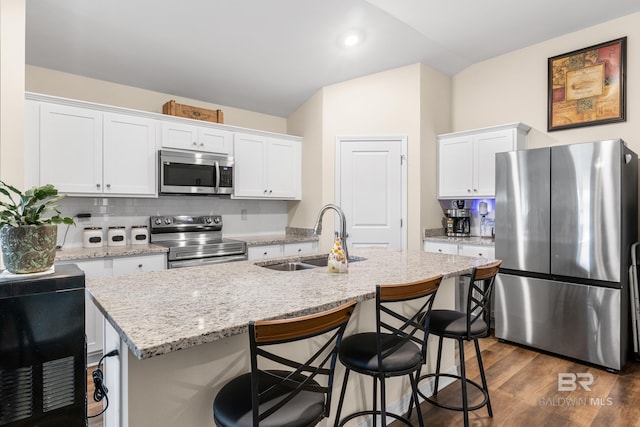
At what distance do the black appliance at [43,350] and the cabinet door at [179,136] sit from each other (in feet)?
8.05

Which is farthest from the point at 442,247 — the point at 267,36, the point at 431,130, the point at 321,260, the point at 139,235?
the point at 139,235

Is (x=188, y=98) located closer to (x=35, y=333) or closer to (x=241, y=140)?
(x=241, y=140)

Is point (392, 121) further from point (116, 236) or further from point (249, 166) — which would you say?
point (116, 236)

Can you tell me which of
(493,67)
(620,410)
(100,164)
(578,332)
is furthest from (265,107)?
(620,410)

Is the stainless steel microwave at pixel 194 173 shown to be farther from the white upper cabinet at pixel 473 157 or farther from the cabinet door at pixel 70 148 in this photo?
the white upper cabinet at pixel 473 157

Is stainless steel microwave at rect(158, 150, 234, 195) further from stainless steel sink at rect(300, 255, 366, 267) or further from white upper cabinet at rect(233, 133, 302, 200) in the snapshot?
stainless steel sink at rect(300, 255, 366, 267)

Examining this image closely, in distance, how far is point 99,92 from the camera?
11.4ft

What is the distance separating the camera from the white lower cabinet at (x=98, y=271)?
2.81 meters

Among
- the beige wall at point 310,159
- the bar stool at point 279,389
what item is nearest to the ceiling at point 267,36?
the beige wall at point 310,159

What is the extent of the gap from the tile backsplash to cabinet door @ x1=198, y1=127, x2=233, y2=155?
24.6 inches

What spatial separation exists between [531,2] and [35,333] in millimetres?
4271

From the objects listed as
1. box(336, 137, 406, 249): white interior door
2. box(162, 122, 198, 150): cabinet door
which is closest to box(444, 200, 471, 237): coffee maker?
box(336, 137, 406, 249): white interior door

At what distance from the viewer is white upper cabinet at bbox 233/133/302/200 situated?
4.20 m

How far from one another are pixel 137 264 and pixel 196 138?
1487 millimetres
